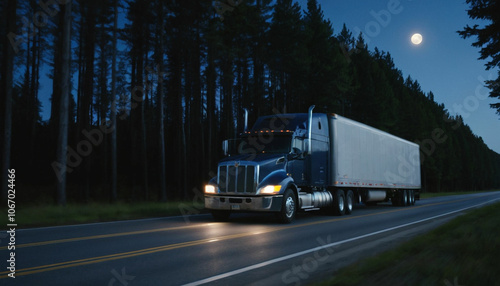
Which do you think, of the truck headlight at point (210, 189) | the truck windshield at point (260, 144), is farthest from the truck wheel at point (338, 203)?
the truck headlight at point (210, 189)

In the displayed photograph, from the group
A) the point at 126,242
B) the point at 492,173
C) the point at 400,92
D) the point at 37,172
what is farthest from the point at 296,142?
the point at 492,173

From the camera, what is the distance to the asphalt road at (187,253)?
6.27 metres

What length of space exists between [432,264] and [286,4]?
1556 inches

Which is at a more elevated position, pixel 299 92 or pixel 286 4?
pixel 286 4

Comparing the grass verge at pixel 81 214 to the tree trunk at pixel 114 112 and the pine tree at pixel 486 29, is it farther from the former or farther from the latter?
the pine tree at pixel 486 29

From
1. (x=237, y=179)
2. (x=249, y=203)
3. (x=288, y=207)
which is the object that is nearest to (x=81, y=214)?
(x=237, y=179)

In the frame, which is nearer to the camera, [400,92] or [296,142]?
[296,142]

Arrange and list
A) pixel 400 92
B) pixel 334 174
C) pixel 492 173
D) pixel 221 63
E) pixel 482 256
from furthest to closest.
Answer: pixel 492 173, pixel 400 92, pixel 221 63, pixel 334 174, pixel 482 256

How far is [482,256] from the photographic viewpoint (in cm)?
671

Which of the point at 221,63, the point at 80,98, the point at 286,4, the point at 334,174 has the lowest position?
the point at 334,174

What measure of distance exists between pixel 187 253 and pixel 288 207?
6.72 meters

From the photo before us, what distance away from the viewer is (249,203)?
13.8m

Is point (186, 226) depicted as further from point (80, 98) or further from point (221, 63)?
point (80, 98)

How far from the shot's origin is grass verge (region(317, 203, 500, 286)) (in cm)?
522
